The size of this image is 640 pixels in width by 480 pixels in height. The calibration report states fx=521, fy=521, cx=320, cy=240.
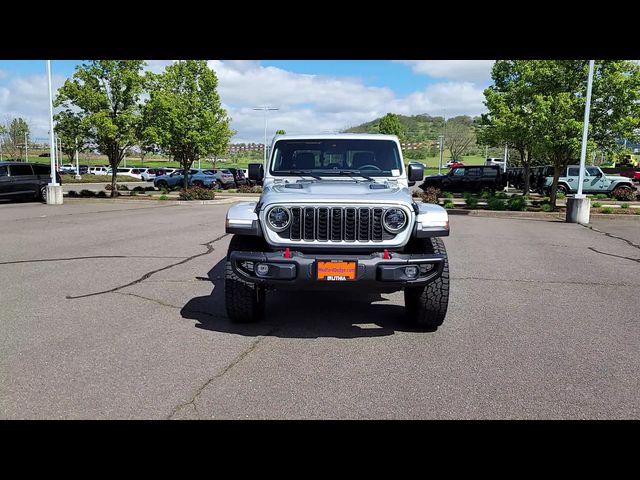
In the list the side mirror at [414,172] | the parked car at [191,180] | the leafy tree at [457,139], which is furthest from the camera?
the leafy tree at [457,139]

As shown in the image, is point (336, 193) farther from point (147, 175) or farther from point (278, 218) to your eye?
point (147, 175)

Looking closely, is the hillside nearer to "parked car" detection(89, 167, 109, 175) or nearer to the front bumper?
"parked car" detection(89, 167, 109, 175)

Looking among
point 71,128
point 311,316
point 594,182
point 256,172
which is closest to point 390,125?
point 594,182

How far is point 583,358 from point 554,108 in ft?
51.3

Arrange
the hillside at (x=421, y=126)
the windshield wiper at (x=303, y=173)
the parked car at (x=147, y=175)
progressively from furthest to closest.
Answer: the hillside at (x=421, y=126) < the parked car at (x=147, y=175) < the windshield wiper at (x=303, y=173)

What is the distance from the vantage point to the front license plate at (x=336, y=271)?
4617 millimetres

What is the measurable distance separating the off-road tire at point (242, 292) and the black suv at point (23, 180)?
771 inches

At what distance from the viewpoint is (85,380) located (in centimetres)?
395

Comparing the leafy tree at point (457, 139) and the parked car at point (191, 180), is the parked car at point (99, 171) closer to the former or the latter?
the parked car at point (191, 180)

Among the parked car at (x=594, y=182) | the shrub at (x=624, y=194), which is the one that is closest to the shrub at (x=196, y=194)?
the parked car at (x=594, y=182)

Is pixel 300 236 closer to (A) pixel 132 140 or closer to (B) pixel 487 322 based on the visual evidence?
(B) pixel 487 322
